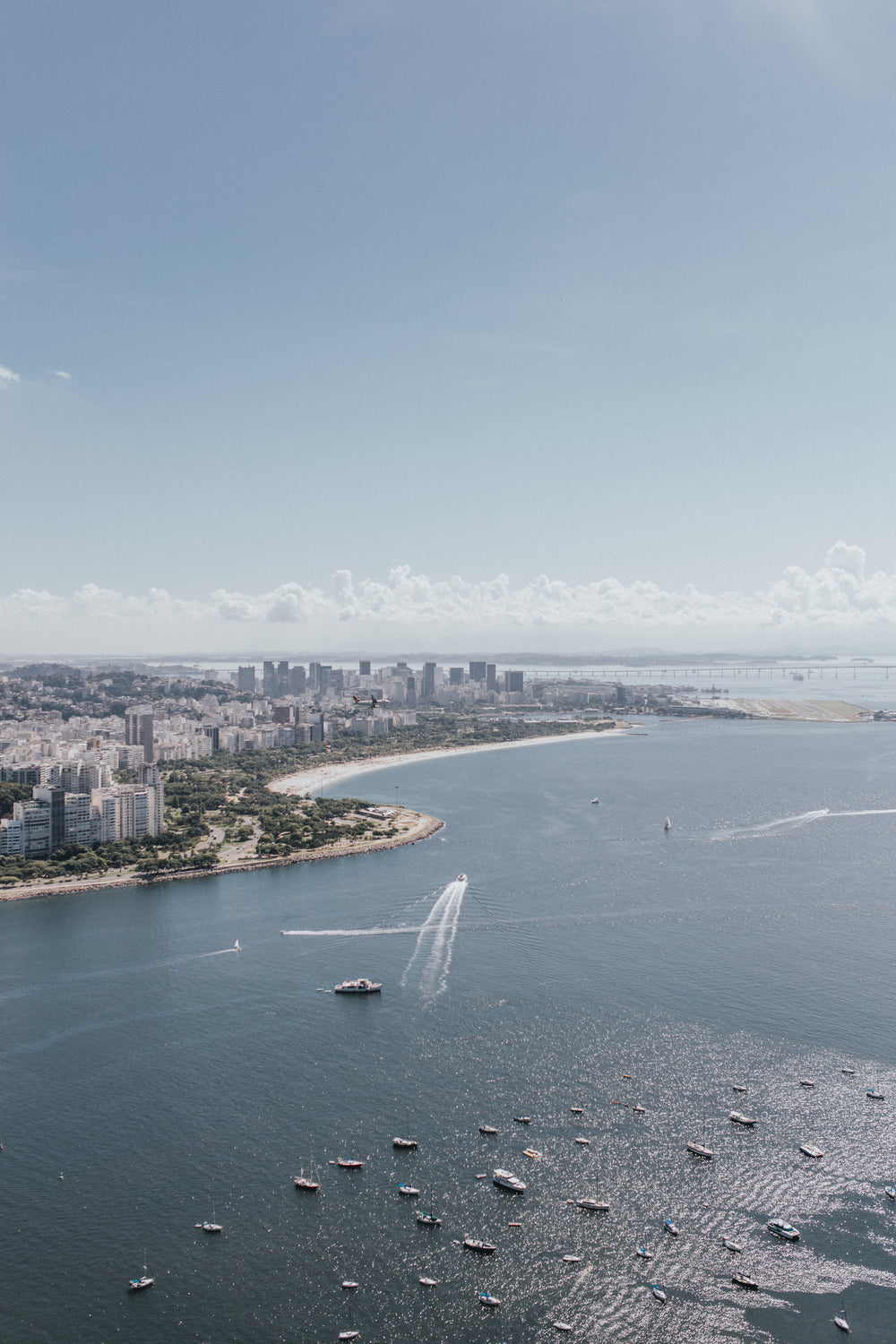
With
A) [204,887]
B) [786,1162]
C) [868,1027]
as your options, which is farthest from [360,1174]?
[204,887]

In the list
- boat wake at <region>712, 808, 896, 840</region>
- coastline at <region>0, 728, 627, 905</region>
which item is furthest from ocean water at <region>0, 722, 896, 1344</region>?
boat wake at <region>712, 808, 896, 840</region>

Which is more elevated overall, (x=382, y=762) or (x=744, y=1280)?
(x=382, y=762)

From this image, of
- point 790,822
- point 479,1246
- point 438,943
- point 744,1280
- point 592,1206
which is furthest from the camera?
point 790,822

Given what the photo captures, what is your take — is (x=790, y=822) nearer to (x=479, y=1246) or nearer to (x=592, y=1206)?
(x=592, y=1206)

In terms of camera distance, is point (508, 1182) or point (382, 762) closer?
point (508, 1182)

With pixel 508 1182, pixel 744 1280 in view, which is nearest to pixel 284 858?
pixel 508 1182

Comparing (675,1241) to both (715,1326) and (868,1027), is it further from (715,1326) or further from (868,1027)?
(868,1027)
